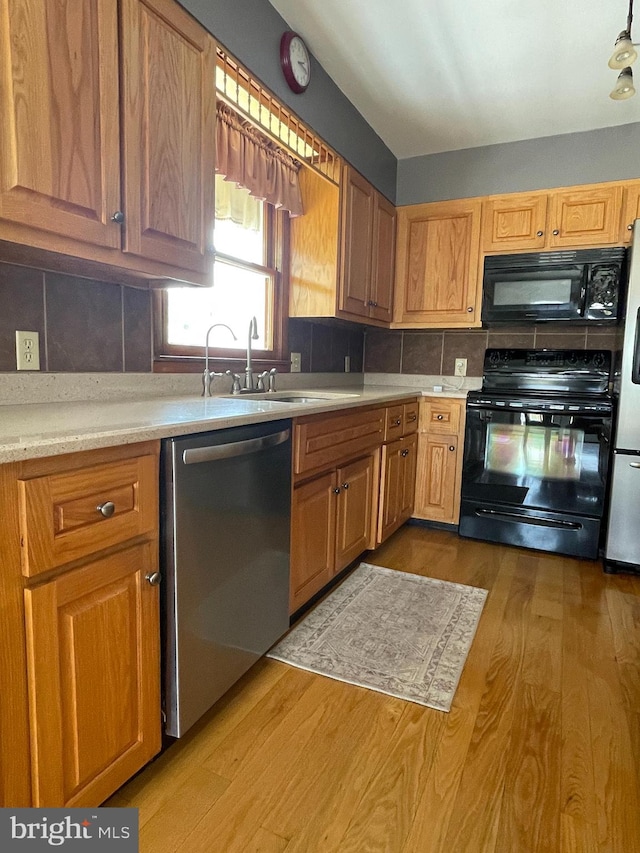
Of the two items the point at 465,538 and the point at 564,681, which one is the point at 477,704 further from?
the point at 465,538

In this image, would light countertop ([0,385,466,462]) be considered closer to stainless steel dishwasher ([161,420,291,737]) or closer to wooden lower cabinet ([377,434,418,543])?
stainless steel dishwasher ([161,420,291,737])

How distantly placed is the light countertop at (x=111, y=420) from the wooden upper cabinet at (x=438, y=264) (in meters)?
1.69

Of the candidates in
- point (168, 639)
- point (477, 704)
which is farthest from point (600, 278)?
point (168, 639)

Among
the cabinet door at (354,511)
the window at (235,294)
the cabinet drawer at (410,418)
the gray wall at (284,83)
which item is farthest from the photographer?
the cabinet drawer at (410,418)

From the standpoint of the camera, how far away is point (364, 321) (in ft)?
10.00

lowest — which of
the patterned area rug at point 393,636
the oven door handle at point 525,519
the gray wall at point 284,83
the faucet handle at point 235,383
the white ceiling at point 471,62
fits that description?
the patterned area rug at point 393,636

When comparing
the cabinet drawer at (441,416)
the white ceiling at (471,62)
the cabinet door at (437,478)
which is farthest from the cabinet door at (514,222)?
the cabinet door at (437,478)

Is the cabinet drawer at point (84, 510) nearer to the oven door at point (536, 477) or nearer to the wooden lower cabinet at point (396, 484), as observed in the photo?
the wooden lower cabinet at point (396, 484)

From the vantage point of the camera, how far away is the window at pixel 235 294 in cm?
211

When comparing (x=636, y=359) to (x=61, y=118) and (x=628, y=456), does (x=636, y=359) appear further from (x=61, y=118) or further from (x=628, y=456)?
(x=61, y=118)

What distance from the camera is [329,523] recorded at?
6.91ft

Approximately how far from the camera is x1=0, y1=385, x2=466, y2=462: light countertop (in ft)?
2.87

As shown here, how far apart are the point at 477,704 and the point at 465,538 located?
60.9 inches

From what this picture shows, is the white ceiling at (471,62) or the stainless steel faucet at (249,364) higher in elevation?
the white ceiling at (471,62)
